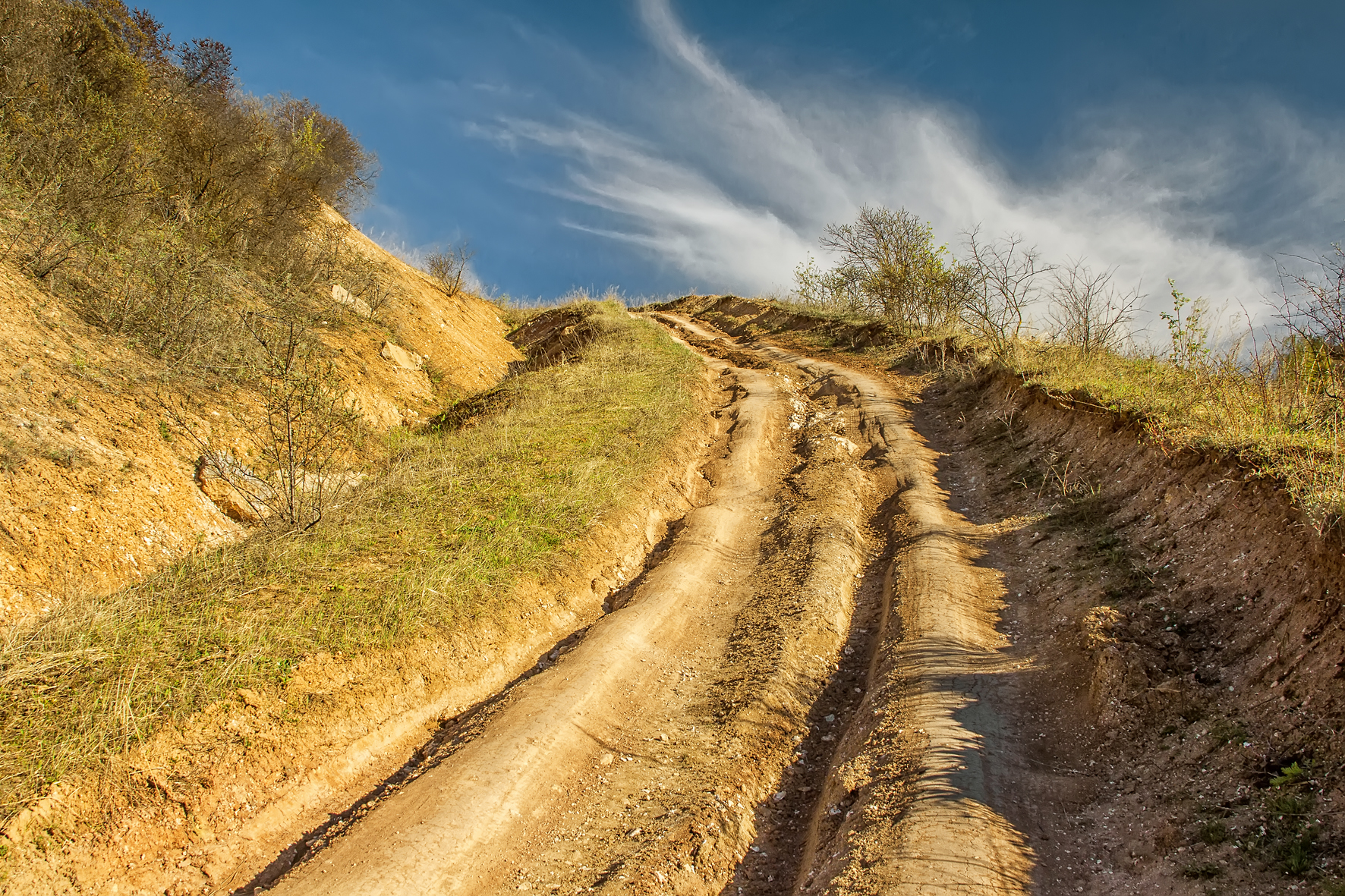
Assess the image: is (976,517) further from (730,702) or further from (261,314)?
(261,314)

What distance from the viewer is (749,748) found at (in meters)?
5.22

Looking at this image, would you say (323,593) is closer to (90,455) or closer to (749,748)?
→ (90,455)

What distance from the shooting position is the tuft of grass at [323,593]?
427cm

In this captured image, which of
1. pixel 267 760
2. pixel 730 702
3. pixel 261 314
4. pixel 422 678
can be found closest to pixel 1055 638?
pixel 730 702

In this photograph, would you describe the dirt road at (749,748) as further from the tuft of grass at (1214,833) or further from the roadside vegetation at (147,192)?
the roadside vegetation at (147,192)

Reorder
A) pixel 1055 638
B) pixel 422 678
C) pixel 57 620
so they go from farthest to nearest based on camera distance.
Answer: pixel 1055 638
pixel 422 678
pixel 57 620

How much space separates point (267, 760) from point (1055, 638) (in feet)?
21.1

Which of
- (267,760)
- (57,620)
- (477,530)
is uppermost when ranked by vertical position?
(477,530)

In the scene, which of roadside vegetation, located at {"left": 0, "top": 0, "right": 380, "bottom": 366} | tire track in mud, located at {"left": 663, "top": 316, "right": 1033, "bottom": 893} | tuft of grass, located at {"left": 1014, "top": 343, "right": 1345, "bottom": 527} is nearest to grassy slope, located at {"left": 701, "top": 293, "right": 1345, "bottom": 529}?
tuft of grass, located at {"left": 1014, "top": 343, "right": 1345, "bottom": 527}

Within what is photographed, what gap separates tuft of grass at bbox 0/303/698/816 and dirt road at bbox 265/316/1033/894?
4.03ft

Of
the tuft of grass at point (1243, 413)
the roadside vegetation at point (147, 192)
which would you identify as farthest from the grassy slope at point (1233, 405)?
the roadside vegetation at point (147, 192)

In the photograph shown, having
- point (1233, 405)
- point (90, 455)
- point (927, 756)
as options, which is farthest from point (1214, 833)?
point (90, 455)

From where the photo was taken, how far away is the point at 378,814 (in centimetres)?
444

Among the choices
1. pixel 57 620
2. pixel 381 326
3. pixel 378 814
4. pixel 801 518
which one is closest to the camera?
pixel 378 814
